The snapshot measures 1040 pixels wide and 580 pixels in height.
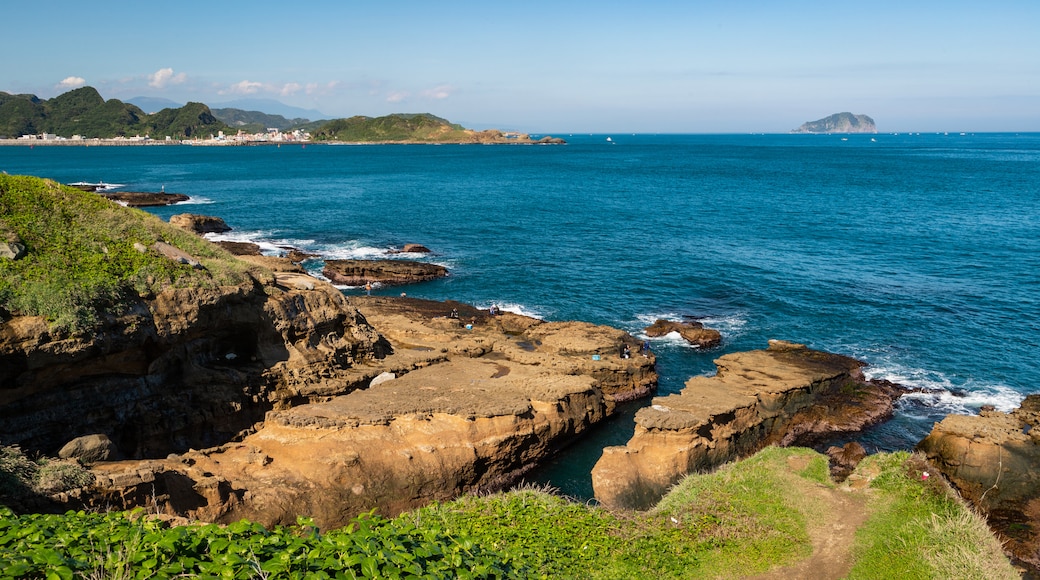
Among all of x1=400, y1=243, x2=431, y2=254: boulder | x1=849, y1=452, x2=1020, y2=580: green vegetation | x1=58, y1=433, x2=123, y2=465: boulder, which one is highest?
x1=400, y1=243, x2=431, y2=254: boulder

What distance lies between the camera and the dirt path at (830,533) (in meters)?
17.0

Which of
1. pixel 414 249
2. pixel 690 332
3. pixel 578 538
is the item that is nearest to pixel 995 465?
pixel 690 332

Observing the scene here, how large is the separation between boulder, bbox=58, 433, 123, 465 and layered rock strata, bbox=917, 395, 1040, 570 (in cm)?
3111

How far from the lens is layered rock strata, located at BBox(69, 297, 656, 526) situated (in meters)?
20.5

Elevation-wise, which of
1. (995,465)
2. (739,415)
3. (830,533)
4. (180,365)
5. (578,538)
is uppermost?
(180,365)

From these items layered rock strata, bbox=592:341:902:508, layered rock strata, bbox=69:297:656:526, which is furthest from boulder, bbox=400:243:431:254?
layered rock strata, bbox=592:341:902:508

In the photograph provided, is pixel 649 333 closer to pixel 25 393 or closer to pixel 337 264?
pixel 337 264

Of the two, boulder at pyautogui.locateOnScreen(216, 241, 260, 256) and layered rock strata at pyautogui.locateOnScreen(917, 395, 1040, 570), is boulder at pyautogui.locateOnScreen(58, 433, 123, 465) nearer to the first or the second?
layered rock strata at pyautogui.locateOnScreen(917, 395, 1040, 570)

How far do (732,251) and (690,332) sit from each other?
28081mm

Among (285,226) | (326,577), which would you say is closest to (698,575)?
(326,577)

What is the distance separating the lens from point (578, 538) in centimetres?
1684

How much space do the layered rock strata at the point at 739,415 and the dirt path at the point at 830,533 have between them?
630 cm

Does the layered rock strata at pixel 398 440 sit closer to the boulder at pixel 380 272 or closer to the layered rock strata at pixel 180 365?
Answer: the layered rock strata at pixel 180 365

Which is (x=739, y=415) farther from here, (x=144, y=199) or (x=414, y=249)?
(x=144, y=199)
